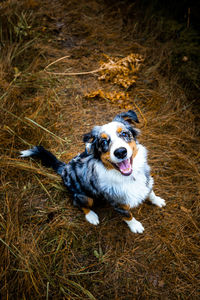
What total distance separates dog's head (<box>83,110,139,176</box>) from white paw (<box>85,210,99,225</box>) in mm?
915

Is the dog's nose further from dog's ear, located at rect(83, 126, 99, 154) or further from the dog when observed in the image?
dog's ear, located at rect(83, 126, 99, 154)

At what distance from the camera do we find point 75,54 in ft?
14.4

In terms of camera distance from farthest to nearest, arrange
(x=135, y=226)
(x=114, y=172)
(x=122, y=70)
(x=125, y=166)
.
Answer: (x=122, y=70) → (x=135, y=226) → (x=114, y=172) → (x=125, y=166)

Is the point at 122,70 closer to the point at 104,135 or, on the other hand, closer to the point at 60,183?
the point at 104,135

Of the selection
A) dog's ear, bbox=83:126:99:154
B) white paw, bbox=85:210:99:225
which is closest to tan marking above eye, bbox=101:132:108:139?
dog's ear, bbox=83:126:99:154

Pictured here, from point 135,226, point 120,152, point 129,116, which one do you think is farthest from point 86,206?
point 129,116

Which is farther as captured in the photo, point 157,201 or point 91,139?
point 157,201

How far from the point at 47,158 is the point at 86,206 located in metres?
Answer: 0.95

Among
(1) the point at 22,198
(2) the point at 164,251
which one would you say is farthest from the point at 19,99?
(2) the point at 164,251

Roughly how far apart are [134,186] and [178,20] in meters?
3.99

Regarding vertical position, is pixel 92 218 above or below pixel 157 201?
below

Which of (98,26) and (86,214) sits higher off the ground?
(98,26)

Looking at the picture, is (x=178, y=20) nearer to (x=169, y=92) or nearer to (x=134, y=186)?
(x=169, y=92)

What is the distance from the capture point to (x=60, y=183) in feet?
9.89
